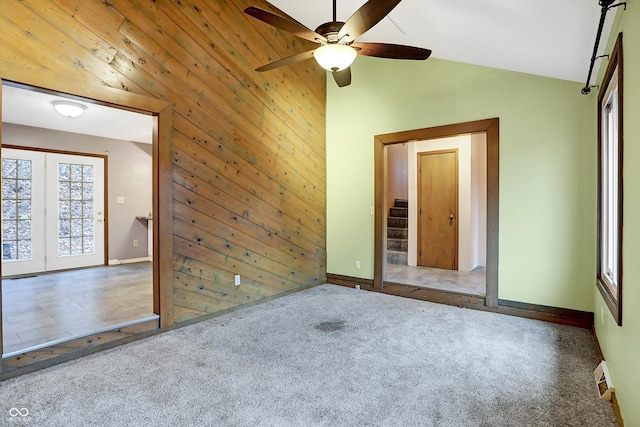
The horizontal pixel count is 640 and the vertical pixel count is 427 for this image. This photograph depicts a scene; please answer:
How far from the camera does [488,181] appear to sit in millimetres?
3891

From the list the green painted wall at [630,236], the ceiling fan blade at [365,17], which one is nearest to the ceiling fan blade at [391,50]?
the ceiling fan blade at [365,17]

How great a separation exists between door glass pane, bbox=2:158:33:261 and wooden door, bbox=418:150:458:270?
275 inches

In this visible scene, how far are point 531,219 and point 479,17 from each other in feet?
7.08

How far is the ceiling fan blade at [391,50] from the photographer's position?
2.42m

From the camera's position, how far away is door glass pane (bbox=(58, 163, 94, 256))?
615 cm

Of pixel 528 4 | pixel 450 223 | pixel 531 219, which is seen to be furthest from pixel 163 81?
pixel 450 223

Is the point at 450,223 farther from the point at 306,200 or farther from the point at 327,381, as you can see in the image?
the point at 327,381

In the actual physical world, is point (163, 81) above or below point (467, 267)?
above

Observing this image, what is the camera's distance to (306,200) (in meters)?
4.96

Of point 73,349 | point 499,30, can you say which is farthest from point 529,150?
point 73,349

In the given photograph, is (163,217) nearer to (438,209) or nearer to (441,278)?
(441,278)

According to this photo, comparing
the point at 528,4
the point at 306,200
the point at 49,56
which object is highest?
the point at 528,4

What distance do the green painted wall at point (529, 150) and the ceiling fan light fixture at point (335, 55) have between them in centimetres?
224

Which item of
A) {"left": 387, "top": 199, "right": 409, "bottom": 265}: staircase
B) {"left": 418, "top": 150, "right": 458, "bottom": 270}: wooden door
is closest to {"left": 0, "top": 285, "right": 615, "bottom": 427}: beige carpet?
{"left": 418, "top": 150, "right": 458, "bottom": 270}: wooden door
